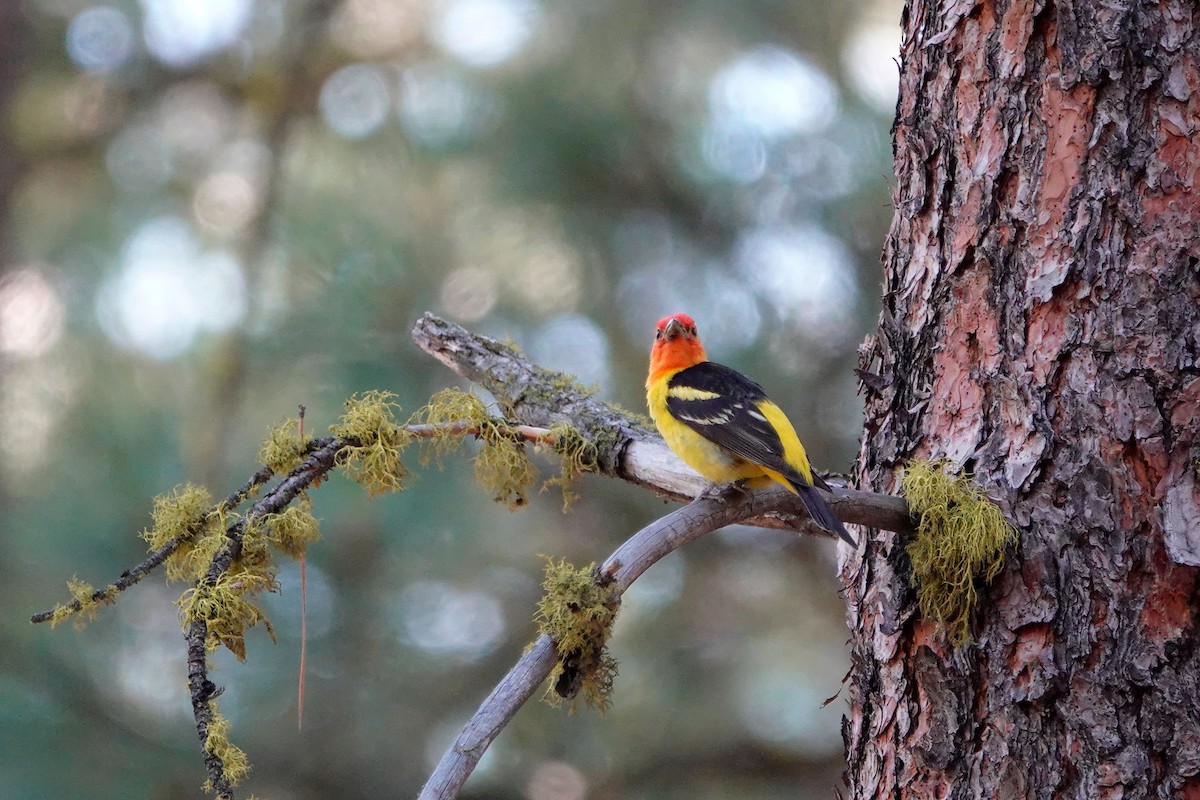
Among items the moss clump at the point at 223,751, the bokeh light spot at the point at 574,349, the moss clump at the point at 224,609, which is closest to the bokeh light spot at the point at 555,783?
the bokeh light spot at the point at 574,349

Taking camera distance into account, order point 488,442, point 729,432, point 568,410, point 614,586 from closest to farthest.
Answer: point 614,586 → point 729,432 → point 488,442 → point 568,410

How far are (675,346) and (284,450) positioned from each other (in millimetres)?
1865

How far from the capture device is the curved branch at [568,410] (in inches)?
125

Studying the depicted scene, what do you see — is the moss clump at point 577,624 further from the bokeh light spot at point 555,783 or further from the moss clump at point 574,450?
the bokeh light spot at point 555,783

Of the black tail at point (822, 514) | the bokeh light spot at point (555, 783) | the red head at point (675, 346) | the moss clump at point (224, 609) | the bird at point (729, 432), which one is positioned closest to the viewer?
the moss clump at point (224, 609)

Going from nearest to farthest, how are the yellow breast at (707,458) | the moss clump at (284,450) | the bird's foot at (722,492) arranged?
1. the bird's foot at (722,492)
2. the moss clump at (284,450)
3. the yellow breast at (707,458)

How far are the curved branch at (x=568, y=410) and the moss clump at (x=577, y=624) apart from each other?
103 centimetres

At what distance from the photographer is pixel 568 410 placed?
3320 millimetres

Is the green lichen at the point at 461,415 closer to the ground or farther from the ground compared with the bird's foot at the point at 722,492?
farther from the ground

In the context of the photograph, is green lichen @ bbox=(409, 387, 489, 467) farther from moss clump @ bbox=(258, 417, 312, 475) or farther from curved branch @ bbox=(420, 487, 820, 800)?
curved branch @ bbox=(420, 487, 820, 800)

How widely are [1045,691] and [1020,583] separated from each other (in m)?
0.23

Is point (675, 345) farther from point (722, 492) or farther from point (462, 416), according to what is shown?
point (722, 492)

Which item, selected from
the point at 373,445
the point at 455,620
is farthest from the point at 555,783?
the point at 373,445

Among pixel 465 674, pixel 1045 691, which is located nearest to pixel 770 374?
pixel 465 674
